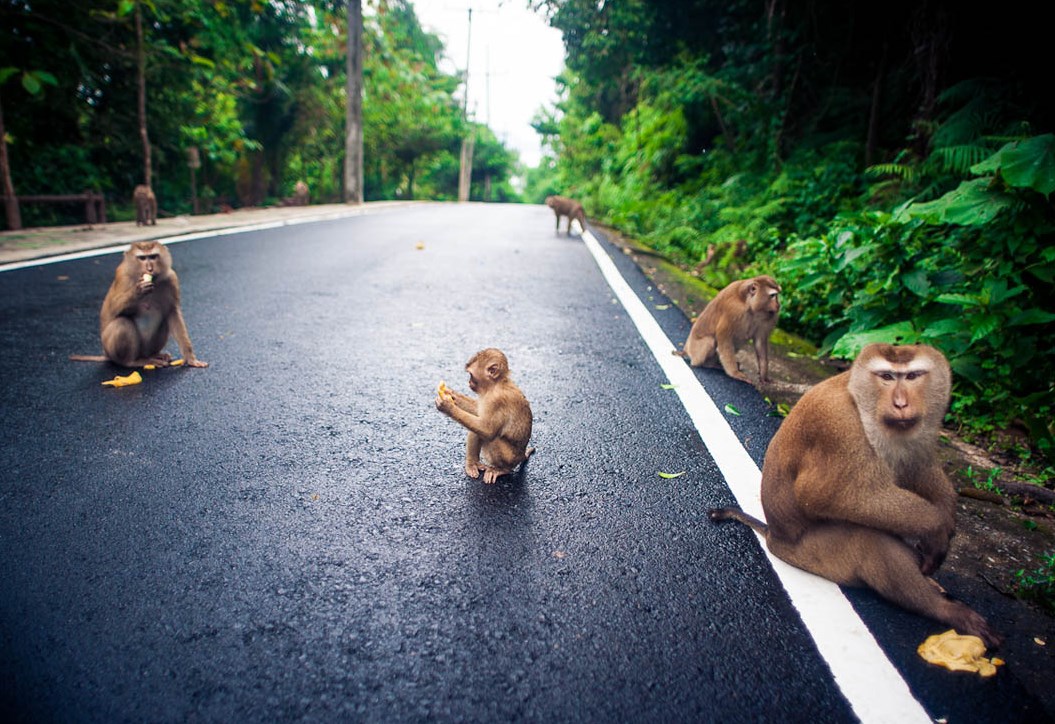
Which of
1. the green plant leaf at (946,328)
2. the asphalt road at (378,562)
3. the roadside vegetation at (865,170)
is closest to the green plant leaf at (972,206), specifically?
the roadside vegetation at (865,170)

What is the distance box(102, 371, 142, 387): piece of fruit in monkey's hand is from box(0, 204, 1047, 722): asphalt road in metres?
0.08

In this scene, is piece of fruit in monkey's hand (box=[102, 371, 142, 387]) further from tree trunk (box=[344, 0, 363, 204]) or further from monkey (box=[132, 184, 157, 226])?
tree trunk (box=[344, 0, 363, 204])

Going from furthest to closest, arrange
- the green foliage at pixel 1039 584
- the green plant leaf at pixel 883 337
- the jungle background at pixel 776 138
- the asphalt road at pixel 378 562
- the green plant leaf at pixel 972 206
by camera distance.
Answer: the green plant leaf at pixel 883 337 < the jungle background at pixel 776 138 < the green plant leaf at pixel 972 206 < the green foliage at pixel 1039 584 < the asphalt road at pixel 378 562

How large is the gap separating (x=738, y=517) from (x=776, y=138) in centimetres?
1178

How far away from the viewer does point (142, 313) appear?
14.7ft

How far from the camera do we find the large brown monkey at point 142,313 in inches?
170

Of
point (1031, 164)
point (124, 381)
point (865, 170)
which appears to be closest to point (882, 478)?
point (1031, 164)

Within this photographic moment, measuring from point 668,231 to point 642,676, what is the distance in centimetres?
1224

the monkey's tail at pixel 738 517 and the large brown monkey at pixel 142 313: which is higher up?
the large brown monkey at pixel 142 313

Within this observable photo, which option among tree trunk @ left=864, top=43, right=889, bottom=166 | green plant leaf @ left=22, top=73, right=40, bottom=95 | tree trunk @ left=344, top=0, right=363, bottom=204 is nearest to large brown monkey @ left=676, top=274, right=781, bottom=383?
tree trunk @ left=864, top=43, right=889, bottom=166

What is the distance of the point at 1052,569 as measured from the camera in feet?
7.91

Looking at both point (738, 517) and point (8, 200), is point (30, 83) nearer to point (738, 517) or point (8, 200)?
point (8, 200)

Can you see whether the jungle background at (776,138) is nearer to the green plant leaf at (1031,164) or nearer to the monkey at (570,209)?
the green plant leaf at (1031,164)

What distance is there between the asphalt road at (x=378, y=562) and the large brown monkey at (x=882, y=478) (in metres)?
0.13
